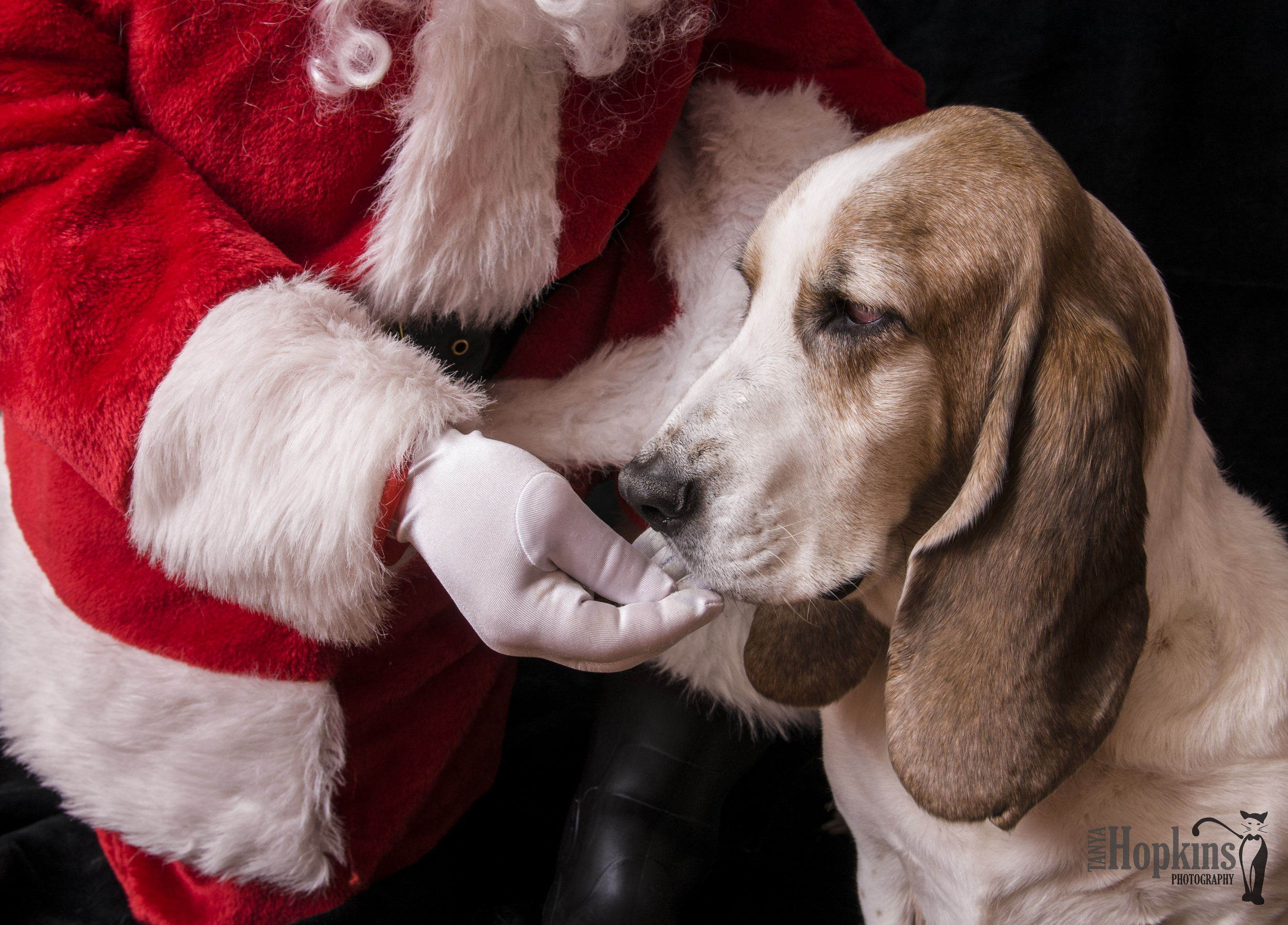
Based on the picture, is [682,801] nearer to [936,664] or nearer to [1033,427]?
[936,664]

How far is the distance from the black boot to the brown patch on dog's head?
565mm

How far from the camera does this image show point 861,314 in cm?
104

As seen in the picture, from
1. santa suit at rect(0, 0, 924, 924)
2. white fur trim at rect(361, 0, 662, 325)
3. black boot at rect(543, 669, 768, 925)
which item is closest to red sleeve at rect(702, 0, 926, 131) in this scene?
santa suit at rect(0, 0, 924, 924)

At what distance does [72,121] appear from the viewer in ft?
3.58

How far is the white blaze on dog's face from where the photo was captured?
3.34 feet

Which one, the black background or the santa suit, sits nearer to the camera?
the santa suit

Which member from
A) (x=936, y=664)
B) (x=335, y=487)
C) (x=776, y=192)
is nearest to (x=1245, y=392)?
(x=776, y=192)

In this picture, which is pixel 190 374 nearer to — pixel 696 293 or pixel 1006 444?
pixel 696 293

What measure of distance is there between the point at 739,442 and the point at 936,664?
315mm

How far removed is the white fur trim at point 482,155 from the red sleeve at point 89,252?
153 mm

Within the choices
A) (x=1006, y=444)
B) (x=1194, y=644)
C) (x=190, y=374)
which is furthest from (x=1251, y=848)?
(x=190, y=374)

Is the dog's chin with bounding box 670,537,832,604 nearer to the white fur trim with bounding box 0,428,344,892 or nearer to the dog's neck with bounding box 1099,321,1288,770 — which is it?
the dog's neck with bounding box 1099,321,1288,770

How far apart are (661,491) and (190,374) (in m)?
0.52

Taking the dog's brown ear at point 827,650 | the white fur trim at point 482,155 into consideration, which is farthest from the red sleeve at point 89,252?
the dog's brown ear at point 827,650
